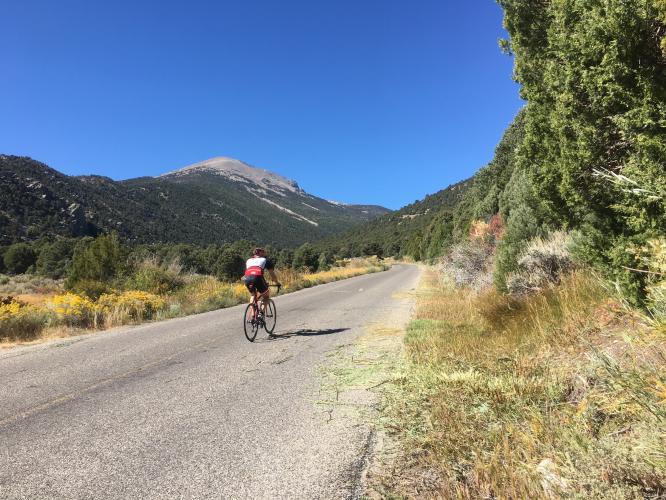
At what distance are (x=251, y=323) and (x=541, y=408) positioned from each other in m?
7.17

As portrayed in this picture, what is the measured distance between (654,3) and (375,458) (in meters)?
4.68

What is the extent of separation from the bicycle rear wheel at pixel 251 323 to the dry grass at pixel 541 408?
4238 mm

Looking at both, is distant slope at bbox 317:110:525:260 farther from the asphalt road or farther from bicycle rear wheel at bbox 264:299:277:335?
bicycle rear wheel at bbox 264:299:277:335

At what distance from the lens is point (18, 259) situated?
196 feet

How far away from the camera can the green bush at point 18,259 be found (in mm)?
59344

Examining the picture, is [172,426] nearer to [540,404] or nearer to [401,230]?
[540,404]

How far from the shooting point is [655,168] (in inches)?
160

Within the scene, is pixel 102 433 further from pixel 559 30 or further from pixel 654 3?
pixel 559 30

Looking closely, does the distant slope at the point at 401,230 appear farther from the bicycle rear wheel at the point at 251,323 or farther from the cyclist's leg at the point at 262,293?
the bicycle rear wheel at the point at 251,323

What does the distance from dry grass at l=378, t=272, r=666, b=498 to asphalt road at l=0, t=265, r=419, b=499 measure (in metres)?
0.69

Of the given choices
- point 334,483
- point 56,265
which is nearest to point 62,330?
point 334,483

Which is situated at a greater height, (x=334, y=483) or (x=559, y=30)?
(x=559, y=30)

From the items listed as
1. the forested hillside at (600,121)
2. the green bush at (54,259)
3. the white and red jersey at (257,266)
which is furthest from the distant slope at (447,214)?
the green bush at (54,259)

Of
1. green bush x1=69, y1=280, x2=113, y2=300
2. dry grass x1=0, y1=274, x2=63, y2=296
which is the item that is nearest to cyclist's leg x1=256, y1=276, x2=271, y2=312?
green bush x1=69, y1=280, x2=113, y2=300
